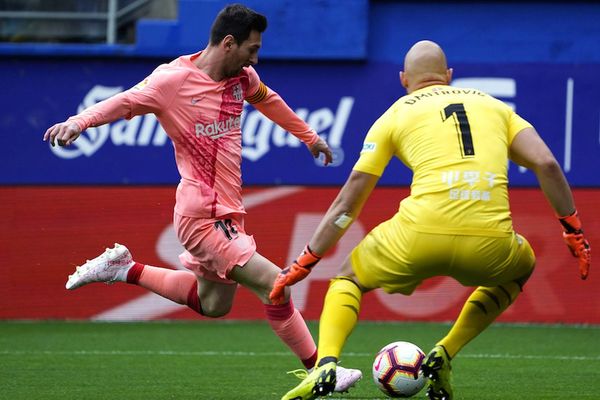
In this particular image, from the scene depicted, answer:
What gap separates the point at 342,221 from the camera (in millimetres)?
5715

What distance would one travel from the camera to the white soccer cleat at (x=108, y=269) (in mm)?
7613

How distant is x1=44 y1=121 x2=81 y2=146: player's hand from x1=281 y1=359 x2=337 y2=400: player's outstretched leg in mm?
1705

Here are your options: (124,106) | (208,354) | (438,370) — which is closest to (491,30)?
(208,354)

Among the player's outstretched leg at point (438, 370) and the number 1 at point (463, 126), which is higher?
the number 1 at point (463, 126)

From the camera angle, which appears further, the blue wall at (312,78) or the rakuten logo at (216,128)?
the blue wall at (312,78)

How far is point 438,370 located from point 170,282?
1975 mm

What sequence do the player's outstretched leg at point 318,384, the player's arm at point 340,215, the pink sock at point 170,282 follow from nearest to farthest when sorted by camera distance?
the player's outstretched leg at point 318,384, the player's arm at point 340,215, the pink sock at point 170,282

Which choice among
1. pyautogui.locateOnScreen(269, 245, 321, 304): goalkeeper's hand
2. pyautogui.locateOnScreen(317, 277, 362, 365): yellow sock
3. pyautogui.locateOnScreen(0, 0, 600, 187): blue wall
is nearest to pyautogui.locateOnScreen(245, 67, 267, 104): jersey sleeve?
pyautogui.locateOnScreen(269, 245, 321, 304): goalkeeper's hand

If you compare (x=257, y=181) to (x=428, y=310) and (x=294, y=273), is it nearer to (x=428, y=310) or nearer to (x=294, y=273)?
(x=428, y=310)

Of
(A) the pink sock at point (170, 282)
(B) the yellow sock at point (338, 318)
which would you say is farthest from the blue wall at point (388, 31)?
(B) the yellow sock at point (338, 318)

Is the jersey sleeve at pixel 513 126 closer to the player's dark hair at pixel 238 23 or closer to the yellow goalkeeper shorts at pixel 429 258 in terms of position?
the yellow goalkeeper shorts at pixel 429 258

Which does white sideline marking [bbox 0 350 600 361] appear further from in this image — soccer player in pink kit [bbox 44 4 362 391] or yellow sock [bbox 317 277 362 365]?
yellow sock [bbox 317 277 362 365]

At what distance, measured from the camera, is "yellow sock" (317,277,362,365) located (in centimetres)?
577

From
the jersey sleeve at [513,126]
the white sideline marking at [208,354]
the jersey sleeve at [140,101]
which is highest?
the jersey sleeve at [513,126]
